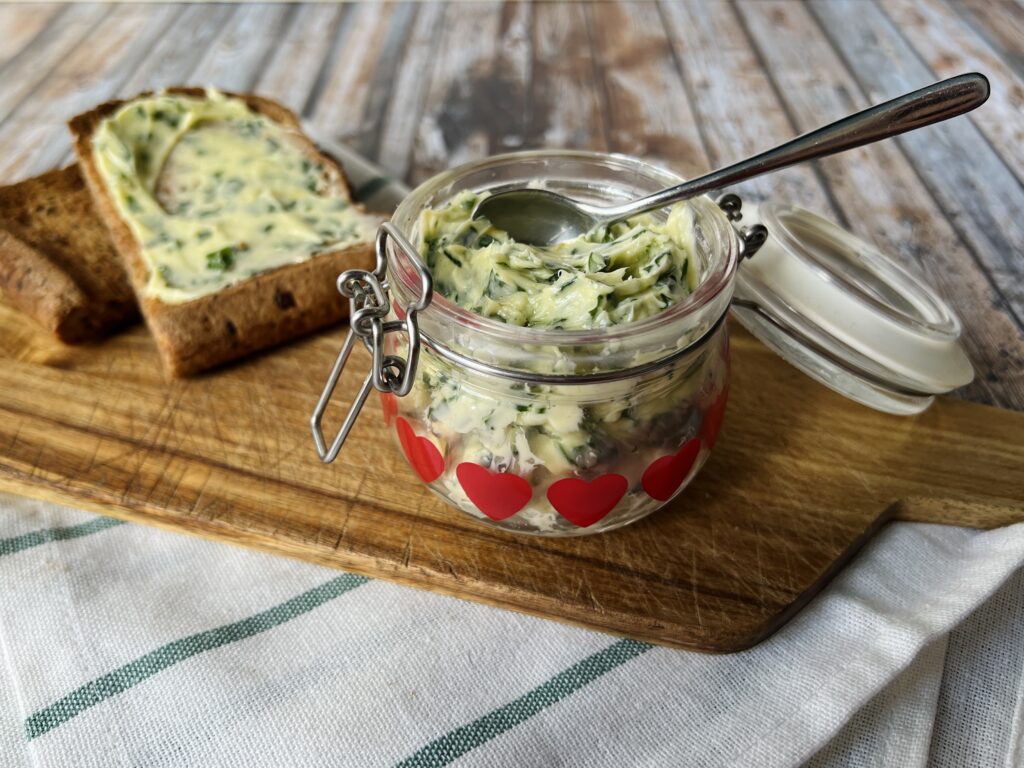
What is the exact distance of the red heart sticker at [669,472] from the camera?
1421 millimetres

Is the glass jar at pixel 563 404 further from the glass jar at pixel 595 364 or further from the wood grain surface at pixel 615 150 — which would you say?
the wood grain surface at pixel 615 150

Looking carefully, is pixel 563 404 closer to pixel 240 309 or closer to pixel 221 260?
pixel 240 309

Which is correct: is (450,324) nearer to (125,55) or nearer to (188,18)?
(125,55)

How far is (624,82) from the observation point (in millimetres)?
3342

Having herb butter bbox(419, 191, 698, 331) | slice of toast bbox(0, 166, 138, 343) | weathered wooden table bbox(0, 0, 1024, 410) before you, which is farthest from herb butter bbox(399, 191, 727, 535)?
weathered wooden table bbox(0, 0, 1024, 410)

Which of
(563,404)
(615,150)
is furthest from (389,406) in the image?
(615,150)

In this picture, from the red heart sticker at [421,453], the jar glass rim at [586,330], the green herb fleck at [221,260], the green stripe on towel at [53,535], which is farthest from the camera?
the green herb fleck at [221,260]

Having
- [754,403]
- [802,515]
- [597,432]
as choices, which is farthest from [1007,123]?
[597,432]

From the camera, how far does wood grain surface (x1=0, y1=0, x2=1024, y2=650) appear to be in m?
1.55

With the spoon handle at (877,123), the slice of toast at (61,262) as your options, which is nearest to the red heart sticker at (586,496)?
the spoon handle at (877,123)

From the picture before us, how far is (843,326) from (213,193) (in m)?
1.47

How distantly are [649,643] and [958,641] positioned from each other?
55 centimetres

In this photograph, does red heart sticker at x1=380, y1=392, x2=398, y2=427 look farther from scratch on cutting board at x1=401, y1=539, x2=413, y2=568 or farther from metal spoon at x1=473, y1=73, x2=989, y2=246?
metal spoon at x1=473, y1=73, x2=989, y2=246

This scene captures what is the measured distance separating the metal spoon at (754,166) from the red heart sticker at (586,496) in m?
0.47
